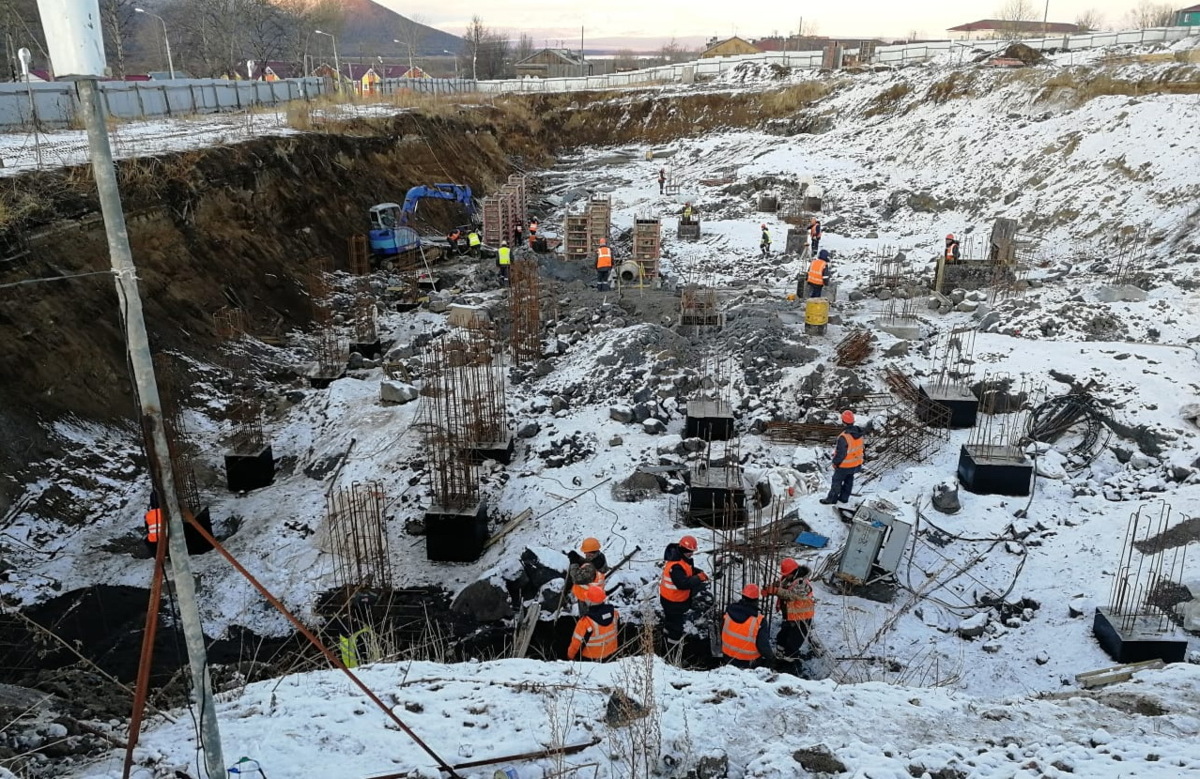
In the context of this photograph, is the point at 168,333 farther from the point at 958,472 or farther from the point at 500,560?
the point at 958,472

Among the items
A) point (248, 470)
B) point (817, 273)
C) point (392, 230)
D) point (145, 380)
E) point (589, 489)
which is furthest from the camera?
point (392, 230)

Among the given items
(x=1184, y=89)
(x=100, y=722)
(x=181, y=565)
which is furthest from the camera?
(x=1184, y=89)


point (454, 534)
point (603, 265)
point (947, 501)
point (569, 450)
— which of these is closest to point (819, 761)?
point (947, 501)

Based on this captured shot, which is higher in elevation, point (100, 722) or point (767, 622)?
point (100, 722)

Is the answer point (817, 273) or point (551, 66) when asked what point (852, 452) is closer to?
point (817, 273)

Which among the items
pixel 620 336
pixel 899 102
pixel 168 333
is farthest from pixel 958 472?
pixel 899 102

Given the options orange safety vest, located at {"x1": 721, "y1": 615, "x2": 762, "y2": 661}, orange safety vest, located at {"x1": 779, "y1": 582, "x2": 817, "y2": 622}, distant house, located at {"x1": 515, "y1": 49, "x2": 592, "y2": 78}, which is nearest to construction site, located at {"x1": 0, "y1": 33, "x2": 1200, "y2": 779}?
orange safety vest, located at {"x1": 779, "y1": 582, "x2": 817, "y2": 622}

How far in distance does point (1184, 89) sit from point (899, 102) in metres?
11.2

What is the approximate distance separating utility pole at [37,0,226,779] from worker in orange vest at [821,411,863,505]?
6620 millimetres

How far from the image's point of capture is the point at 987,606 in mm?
7027

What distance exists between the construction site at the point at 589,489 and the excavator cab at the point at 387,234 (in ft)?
0.30

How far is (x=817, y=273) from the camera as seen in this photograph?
551 inches

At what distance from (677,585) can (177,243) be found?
13.3m

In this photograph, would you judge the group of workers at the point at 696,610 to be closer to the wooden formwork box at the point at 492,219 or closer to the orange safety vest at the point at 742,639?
the orange safety vest at the point at 742,639
